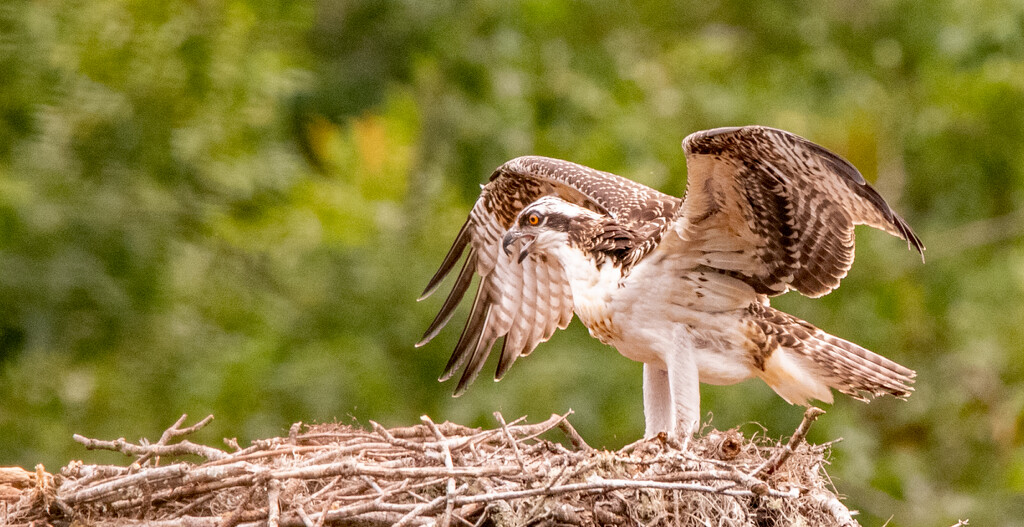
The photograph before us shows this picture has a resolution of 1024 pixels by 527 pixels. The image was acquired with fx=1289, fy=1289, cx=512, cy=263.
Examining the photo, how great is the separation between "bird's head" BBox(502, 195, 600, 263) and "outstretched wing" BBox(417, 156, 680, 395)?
0.39 m

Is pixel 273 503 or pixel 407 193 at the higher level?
pixel 407 193

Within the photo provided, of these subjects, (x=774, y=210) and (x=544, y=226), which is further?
(x=544, y=226)

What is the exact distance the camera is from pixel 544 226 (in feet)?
18.6

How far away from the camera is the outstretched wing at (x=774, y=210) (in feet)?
15.3

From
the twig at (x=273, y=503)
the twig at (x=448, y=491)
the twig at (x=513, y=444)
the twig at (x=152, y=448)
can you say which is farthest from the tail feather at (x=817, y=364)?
the twig at (x=152, y=448)

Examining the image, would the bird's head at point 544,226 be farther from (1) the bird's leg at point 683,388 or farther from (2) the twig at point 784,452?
(2) the twig at point 784,452

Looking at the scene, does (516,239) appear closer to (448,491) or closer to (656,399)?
(656,399)

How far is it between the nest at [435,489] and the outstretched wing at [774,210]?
0.90 metres

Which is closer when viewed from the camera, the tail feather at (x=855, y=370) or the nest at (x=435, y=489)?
the nest at (x=435, y=489)

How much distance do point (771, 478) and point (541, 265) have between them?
220 centimetres

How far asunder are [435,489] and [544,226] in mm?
1653

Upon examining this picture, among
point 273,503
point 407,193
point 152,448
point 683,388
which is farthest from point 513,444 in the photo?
point 407,193

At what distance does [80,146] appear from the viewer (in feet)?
28.5

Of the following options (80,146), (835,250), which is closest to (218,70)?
(80,146)
